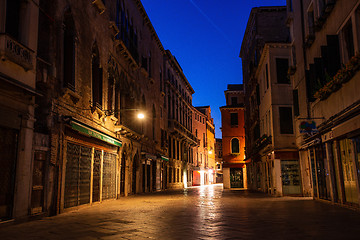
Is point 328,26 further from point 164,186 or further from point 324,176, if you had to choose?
point 164,186

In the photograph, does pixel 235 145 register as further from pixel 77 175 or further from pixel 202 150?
pixel 77 175

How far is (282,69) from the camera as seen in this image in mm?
22172

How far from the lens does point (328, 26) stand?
12.9 meters

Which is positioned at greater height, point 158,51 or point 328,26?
point 158,51

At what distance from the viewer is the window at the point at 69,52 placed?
506 inches

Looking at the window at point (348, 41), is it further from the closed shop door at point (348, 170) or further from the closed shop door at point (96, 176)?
the closed shop door at point (96, 176)

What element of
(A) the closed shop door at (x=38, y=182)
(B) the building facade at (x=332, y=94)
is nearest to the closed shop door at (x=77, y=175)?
(A) the closed shop door at (x=38, y=182)

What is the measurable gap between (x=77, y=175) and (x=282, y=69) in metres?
14.4

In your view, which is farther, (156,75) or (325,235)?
(156,75)

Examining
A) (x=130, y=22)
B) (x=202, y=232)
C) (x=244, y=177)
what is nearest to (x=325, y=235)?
(x=202, y=232)

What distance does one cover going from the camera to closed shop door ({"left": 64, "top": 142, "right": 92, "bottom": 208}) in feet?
42.0

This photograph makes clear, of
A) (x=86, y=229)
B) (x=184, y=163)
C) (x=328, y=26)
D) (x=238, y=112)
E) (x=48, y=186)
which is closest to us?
(x=86, y=229)

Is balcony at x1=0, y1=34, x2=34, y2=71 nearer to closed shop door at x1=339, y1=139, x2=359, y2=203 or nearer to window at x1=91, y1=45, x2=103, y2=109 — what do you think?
window at x1=91, y1=45, x2=103, y2=109

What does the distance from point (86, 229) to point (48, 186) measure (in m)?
3.42
